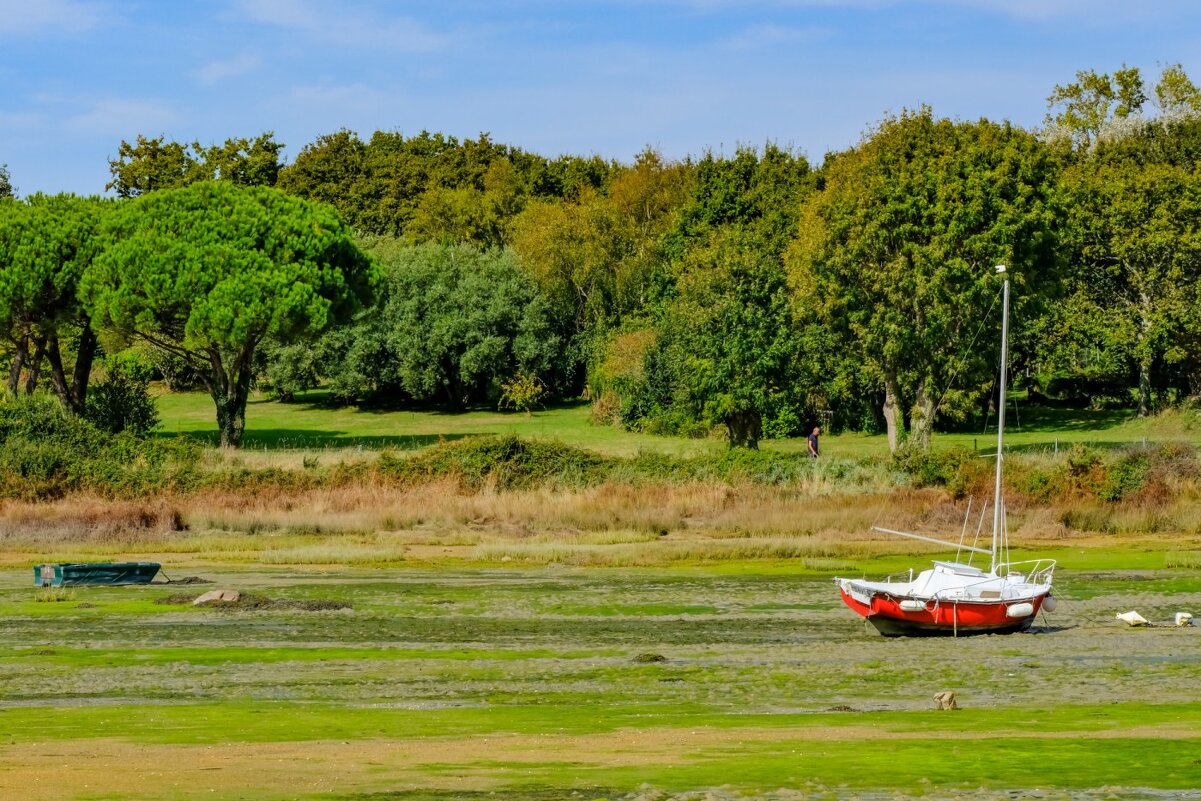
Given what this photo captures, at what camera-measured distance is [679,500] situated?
62.3m

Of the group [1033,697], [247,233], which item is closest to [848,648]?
[1033,697]

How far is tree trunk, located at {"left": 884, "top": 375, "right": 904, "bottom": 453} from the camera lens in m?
73.1

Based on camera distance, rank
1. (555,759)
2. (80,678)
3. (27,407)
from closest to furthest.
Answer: (555,759)
(80,678)
(27,407)

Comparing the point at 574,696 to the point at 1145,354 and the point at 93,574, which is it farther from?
the point at 1145,354

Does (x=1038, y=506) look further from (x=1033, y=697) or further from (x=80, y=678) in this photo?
(x=80, y=678)

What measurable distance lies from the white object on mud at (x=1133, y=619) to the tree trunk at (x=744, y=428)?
1554 inches

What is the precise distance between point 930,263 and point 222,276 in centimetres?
3381

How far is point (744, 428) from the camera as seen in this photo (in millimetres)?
77875

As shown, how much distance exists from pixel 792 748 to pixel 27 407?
56.3 m

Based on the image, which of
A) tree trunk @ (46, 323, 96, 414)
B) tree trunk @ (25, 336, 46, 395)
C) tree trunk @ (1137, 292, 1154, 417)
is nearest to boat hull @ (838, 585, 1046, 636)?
tree trunk @ (1137, 292, 1154, 417)

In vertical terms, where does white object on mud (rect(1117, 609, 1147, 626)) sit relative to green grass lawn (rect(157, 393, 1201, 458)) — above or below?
below

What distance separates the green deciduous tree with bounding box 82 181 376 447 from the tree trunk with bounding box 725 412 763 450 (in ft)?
68.4

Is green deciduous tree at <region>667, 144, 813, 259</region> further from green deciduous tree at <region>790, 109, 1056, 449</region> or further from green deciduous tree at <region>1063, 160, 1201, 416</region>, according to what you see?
green deciduous tree at <region>790, 109, 1056, 449</region>

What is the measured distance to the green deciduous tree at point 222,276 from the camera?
79.7 metres
